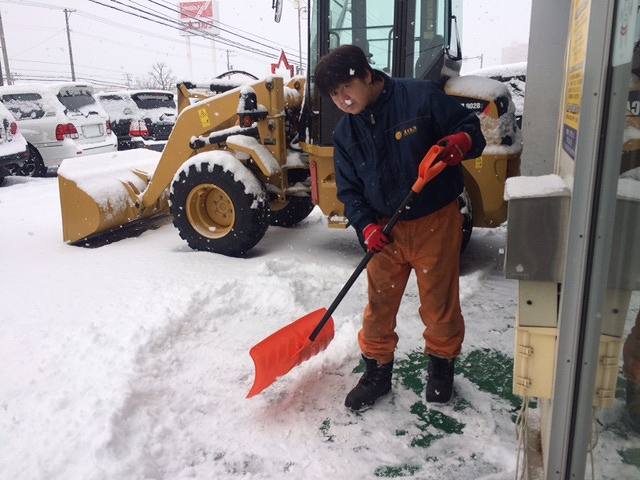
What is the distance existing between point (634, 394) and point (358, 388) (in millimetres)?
1386

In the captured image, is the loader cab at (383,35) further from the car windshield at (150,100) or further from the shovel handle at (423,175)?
→ the car windshield at (150,100)

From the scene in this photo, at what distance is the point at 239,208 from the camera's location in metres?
4.61

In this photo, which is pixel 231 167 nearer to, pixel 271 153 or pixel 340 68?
pixel 271 153

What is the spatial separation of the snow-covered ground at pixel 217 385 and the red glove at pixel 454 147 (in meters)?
1.03

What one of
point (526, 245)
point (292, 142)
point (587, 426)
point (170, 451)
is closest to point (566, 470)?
point (587, 426)

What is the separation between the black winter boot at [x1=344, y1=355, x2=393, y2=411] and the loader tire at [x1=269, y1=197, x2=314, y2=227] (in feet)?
11.0

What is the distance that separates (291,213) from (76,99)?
6.68m

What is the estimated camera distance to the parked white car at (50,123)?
945 cm

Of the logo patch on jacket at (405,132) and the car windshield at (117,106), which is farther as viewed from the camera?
the car windshield at (117,106)

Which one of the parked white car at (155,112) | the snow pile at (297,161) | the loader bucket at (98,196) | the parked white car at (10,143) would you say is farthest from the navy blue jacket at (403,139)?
the parked white car at (155,112)

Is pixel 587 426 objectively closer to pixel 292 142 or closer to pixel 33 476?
pixel 33 476

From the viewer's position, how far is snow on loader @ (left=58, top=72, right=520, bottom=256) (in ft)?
13.4

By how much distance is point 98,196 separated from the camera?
4.97 metres

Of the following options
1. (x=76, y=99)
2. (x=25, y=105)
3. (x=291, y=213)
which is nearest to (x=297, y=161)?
(x=291, y=213)
